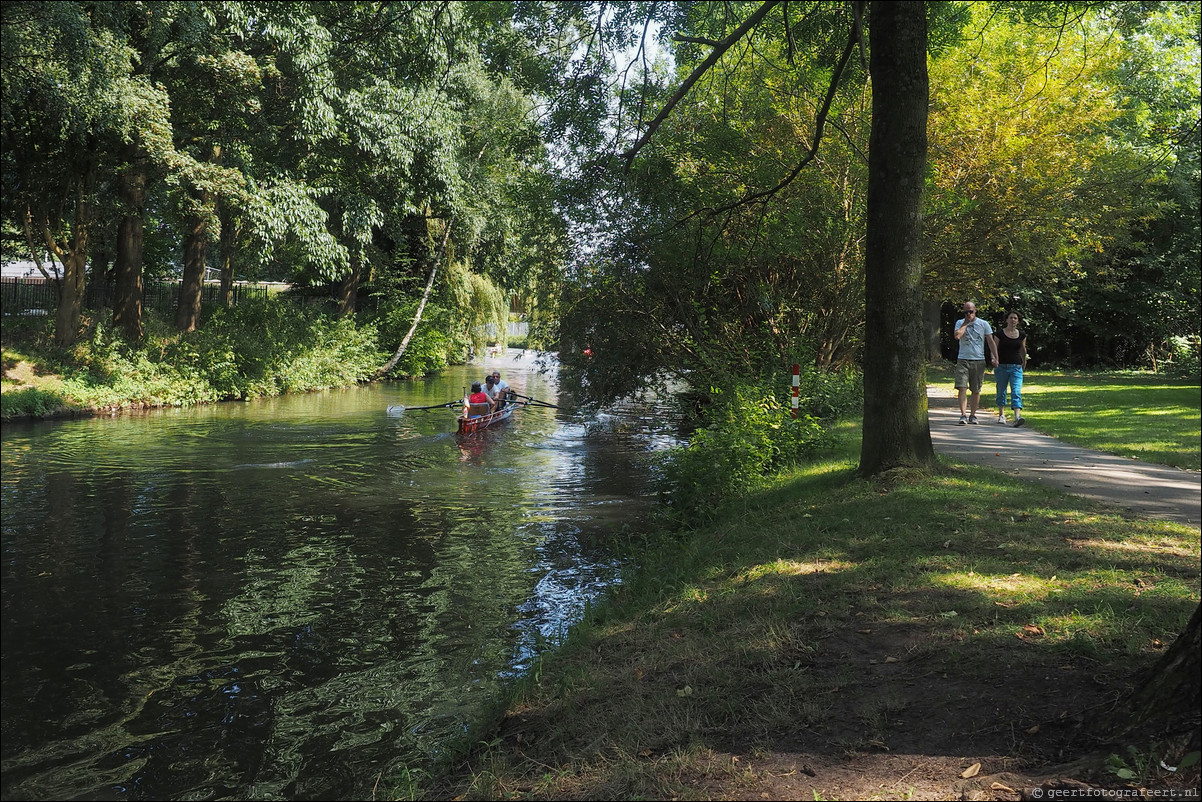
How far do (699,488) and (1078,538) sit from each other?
4.93 meters

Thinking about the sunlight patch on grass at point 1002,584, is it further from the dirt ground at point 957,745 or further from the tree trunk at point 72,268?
the tree trunk at point 72,268

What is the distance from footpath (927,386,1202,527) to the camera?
348 inches

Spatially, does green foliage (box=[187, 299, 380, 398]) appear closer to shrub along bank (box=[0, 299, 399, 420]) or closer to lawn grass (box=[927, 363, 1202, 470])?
shrub along bank (box=[0, 299, 399, 420])

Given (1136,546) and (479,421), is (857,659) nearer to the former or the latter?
(1136,546)

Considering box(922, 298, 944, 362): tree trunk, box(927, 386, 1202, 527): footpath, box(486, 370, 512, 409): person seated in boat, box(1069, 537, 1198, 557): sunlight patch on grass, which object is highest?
box(922, 298, 944, 362): tree trunk

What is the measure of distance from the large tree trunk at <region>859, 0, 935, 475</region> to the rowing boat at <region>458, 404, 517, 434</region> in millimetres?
13009

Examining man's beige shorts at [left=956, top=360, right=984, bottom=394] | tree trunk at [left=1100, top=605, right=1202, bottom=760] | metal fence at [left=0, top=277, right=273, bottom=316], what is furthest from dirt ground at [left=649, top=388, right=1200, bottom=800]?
metal fence at [left=0, top=277, right=273, bottom=316]

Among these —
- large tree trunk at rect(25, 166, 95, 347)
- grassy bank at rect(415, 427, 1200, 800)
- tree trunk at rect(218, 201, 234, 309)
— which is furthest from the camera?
tree trunk at rect(218, 201, 234, 309)

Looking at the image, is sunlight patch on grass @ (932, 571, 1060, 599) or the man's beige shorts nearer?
sunlight patch on grass @ (932, 571, 1060, 599)

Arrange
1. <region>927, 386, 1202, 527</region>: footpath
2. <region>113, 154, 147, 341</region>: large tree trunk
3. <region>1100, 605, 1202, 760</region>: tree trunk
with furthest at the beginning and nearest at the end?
<region>113, 154, 147, 341</region>: large tree trunk → <region>927, 386, 1202, 527</region>: footpath → <region>1100, 605, 1202, 760</region>: tree trunk

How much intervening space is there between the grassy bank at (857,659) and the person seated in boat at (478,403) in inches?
533

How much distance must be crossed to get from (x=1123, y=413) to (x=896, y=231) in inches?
446

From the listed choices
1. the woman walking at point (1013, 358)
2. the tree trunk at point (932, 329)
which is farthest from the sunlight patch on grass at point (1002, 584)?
the tree trunk at point (932, 329)

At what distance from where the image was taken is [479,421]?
70.9 ft
